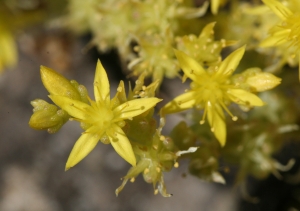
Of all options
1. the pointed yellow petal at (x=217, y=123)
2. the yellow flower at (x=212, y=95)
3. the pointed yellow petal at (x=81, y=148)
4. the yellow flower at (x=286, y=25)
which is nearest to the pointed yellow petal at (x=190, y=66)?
the yellow flower at (x=212, y=95)

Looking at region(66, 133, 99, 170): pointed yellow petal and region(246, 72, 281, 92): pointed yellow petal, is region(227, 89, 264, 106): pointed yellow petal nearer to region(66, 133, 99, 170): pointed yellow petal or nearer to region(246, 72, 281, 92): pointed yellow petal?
region(246, 72, 281, 92): pointed yellow petal

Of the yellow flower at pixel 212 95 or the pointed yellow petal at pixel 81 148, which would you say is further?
the yellow flower at pixel 212 95

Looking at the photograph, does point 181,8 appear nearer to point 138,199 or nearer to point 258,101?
point 258,101

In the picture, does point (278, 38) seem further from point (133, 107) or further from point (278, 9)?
point (133, 107)

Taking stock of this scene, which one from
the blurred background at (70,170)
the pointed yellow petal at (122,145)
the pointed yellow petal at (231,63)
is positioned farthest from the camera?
the blurred background at (70,170)

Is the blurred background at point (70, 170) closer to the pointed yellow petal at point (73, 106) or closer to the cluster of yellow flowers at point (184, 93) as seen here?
the cluster of yellow flowers at point (184, 93)

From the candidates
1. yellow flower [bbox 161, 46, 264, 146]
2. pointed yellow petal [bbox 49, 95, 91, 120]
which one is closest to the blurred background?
yellow flower [bbox 161, 46, 264, 146]

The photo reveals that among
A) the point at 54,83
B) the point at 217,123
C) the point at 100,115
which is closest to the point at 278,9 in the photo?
the point at 217,123
